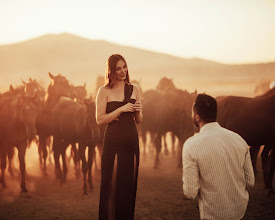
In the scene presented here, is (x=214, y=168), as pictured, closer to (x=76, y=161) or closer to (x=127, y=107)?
(x=127, y=107)

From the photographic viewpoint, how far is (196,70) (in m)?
98.4

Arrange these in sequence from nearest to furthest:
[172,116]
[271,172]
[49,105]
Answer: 1. [271,172]
2. [49,105]
3. [172,116]

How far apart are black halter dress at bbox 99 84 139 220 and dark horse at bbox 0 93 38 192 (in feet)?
14.8

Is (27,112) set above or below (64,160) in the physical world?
above

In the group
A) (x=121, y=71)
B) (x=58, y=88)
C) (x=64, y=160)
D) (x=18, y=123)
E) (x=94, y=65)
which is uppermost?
(x=94, y=65)

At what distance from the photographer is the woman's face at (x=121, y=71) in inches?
167

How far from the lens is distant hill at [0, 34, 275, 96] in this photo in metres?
88.4

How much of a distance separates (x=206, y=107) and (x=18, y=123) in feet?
Result: 22.0

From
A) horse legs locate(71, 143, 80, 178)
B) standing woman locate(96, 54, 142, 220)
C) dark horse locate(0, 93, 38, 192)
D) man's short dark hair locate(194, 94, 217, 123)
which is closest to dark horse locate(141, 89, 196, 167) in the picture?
horse legs locate(71, 143, 80, 178)

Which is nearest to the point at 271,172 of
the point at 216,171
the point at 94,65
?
the point at 216,171

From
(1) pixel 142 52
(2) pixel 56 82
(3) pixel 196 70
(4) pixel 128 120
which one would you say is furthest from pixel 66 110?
(1) pixel 142 52

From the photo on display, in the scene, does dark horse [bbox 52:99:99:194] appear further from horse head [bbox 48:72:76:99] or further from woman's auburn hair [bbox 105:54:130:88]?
woman's auburn hair [bbox 105:54:130:88]

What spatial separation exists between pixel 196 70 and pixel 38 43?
2200 inches

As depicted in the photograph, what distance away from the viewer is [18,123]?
838 cm
